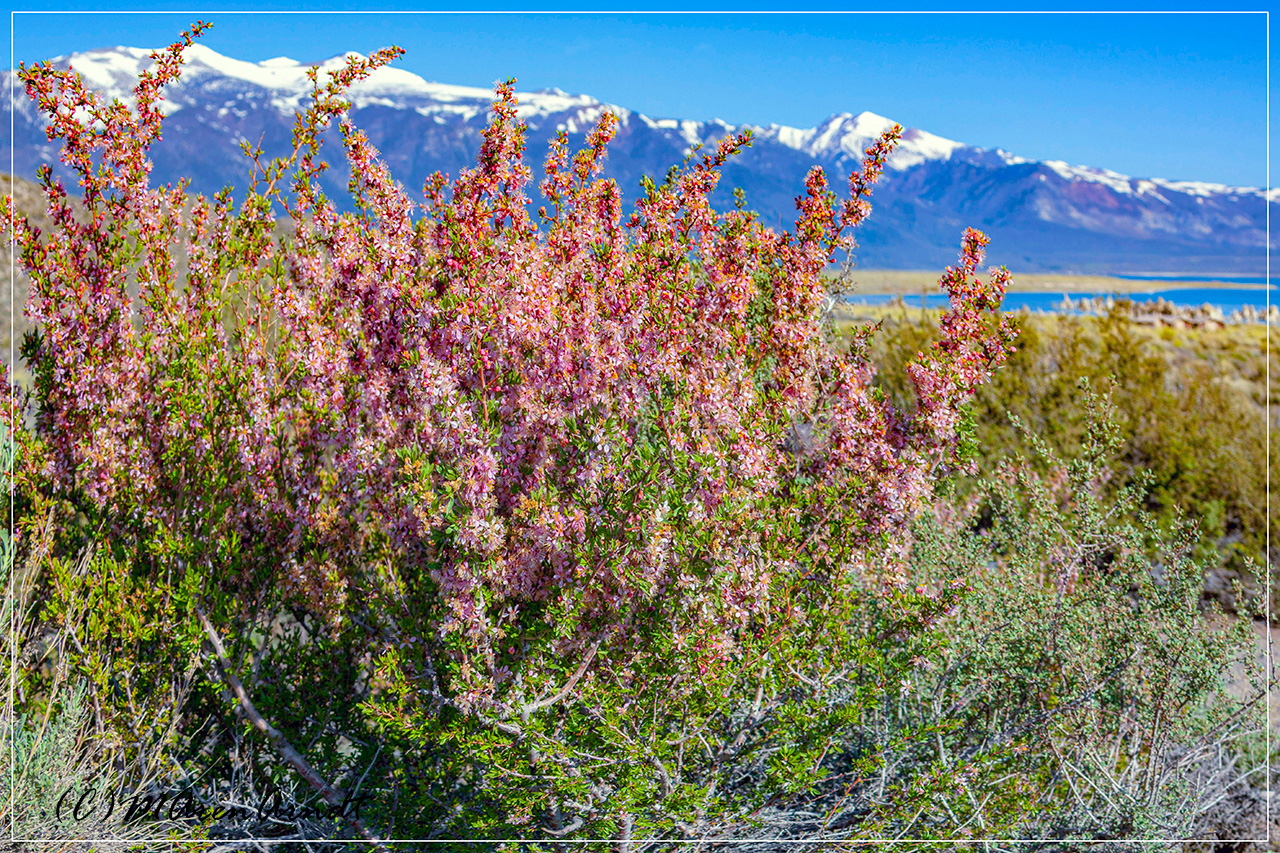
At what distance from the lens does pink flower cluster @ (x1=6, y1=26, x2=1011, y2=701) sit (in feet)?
9.48

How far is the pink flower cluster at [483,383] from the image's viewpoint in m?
2.89

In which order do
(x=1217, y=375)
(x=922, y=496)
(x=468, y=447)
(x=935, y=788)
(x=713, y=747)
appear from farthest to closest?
(x=1217, y=375)
(x=713, y=747)
(x=935, y=788)
(x=922, y=496)
(x=468, y=447)

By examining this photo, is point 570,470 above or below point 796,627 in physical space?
above

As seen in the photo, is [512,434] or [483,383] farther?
[512,434]

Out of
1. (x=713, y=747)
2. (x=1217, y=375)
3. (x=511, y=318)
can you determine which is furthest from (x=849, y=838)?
(x=1217, y=375)

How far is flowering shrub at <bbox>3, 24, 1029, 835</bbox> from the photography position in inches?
115

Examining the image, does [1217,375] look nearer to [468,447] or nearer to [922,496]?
[922,496]

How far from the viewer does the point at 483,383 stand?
2943 mm

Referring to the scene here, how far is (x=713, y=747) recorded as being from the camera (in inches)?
153

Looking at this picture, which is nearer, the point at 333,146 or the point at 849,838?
the point at 849,838

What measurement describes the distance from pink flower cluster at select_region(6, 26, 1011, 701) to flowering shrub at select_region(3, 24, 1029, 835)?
1cm

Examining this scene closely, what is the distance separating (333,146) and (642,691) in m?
2.78

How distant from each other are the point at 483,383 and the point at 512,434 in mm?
227

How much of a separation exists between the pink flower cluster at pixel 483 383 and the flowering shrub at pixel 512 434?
14 mm
